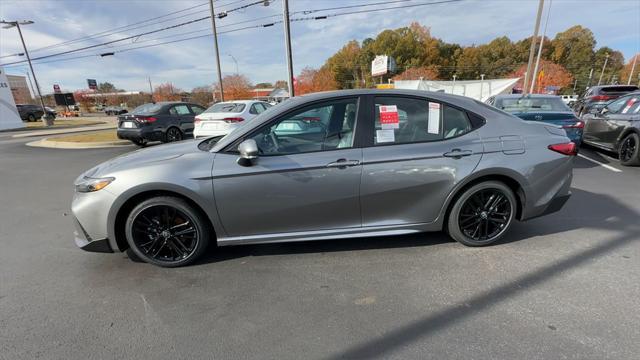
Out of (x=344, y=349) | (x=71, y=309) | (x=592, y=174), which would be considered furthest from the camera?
(x=592, y=174)

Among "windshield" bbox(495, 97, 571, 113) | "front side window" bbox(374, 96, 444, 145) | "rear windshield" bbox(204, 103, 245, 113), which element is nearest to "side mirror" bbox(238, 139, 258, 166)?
"front side window" bbox(374, 96, 444, 145)

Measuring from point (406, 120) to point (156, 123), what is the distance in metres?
9.91

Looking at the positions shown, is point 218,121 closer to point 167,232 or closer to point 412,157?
point 167,232

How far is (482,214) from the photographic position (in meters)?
3.22

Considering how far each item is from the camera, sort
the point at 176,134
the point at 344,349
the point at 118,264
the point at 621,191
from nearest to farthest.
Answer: the point at 344,349, the point at 118,264, the point at 621,191, the point at 176,134

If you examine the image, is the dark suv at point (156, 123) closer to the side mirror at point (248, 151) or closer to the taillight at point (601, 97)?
the side mirror at point (248, 151)

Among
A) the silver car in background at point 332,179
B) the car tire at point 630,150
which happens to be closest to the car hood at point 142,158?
the silver car in background at point 332,179

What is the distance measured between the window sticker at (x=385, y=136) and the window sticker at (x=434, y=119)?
385 mm

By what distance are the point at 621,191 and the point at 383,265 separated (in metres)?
4.56

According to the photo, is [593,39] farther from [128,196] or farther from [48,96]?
[48,96]

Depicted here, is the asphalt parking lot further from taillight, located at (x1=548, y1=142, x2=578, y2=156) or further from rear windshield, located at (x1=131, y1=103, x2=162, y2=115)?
rear windshield, located at (x1=131, y1=103, x2=162, y2=115)

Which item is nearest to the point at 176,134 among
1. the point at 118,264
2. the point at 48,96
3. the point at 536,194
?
the point at 118,264

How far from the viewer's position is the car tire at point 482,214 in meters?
3.14

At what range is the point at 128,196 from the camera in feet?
9.22
